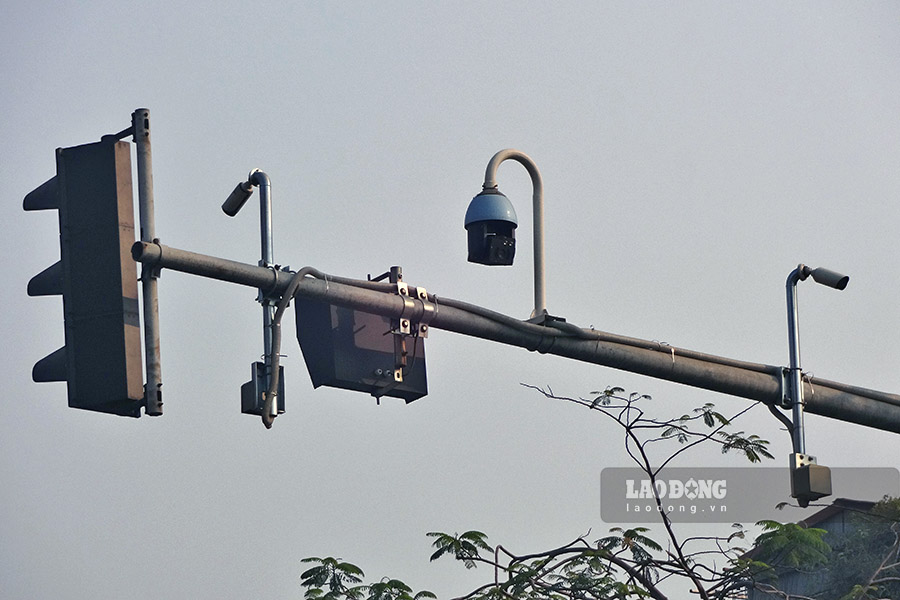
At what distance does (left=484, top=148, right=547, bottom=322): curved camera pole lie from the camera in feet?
32.2

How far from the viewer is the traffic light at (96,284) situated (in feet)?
25.5

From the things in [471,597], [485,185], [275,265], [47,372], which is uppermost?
[485,185]

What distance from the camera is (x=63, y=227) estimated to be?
309 inches

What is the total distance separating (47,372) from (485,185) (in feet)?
11.3

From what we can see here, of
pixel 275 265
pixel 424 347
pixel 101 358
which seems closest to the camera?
pixel 101 358

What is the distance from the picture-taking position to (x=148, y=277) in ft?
25.8

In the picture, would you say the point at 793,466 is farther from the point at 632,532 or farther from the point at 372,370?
the point at 632,532

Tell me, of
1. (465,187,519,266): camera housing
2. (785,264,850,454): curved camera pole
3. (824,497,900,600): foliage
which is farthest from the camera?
(824,497,900,600): foliage

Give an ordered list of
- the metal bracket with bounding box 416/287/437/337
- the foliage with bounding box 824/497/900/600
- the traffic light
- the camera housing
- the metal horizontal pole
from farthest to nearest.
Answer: the foliage with bounding box 824/497/900/600, the camera housing, the metal bracket with bounding box 416/287/437/337, the metal horizontal pole, the traffic light

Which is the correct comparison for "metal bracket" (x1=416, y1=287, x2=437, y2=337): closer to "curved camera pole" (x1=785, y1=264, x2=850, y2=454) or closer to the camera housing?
the camera housing

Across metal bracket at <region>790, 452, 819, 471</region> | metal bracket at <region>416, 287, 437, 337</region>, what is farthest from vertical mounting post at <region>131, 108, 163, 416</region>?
metal bracket at <region>790, 452, 819, 471</region>

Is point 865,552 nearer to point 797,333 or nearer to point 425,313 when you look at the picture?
point 797,333

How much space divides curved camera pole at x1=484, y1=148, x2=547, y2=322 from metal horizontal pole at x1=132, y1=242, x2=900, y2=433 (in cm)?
41

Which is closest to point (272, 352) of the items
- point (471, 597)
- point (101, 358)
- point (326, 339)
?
point (326, 339)
